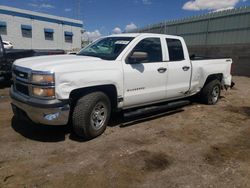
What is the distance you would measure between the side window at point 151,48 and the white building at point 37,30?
30.1 meters

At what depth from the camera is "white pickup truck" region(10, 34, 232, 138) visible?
3854mm

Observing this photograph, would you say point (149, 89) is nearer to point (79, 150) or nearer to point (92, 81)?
Result: point (92, 81)

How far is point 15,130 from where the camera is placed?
4.78m

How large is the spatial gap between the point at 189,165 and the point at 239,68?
13007mm

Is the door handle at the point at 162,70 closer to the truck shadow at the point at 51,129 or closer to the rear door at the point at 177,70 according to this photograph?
the rear door at the point at 177,70

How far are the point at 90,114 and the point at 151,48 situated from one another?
2116 mm

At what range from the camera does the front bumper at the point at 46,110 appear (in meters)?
3.82

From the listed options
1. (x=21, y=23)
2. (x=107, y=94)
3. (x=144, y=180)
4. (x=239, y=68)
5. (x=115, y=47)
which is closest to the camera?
(x=144, y=180)

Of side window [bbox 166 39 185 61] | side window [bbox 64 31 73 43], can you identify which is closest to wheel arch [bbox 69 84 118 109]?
side window [bbox 166 39 185 61]

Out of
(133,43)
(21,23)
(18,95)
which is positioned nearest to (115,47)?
(133,43)

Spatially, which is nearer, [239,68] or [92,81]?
[92,81]

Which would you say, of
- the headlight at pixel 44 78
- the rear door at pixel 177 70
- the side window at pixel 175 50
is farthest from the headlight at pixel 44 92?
the side window at pixel 175 50

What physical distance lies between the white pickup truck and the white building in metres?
30.0

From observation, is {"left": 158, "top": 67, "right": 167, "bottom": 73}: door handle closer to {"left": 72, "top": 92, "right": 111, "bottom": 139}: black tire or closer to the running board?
the running board
